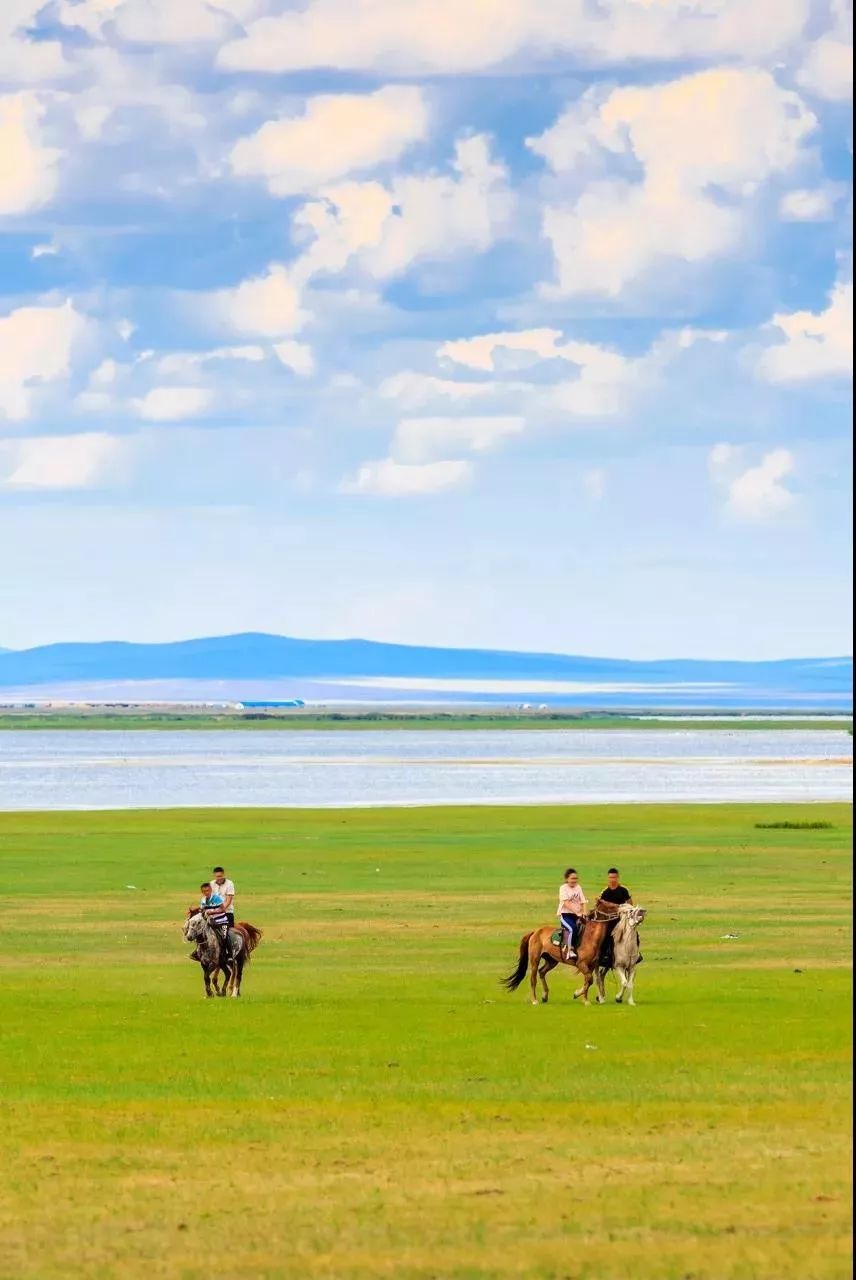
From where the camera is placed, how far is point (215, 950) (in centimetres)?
3566

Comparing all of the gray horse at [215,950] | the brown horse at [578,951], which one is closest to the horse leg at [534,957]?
the brown horse at [578,951]

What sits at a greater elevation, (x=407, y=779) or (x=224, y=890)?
(x=407, y=779)

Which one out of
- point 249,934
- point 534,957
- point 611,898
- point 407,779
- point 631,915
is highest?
point 407,779

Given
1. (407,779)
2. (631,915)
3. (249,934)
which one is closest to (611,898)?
(631,915)

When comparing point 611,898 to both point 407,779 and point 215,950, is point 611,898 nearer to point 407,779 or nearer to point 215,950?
point 215,950

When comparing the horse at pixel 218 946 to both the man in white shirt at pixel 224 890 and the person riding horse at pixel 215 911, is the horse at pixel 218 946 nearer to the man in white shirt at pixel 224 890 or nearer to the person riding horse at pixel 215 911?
the person riding horse at pixel 215 911

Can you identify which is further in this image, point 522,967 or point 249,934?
point 249,934

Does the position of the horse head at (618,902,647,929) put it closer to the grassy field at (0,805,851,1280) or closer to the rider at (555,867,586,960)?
the rider at (555,867,586,960)

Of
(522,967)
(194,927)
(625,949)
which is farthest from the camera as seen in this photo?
(194,927)

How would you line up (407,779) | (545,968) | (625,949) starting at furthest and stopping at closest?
(407,779) < (545,968) < (625,949)

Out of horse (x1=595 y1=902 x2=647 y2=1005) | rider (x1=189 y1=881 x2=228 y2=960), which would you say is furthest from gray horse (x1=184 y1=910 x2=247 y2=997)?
horse (x1=595 y1=902 x2=647 y2=1005)

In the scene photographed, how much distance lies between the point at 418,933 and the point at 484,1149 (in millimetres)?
23968

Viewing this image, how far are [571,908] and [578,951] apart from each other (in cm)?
85

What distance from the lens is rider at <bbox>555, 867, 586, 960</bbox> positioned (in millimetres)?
34094
